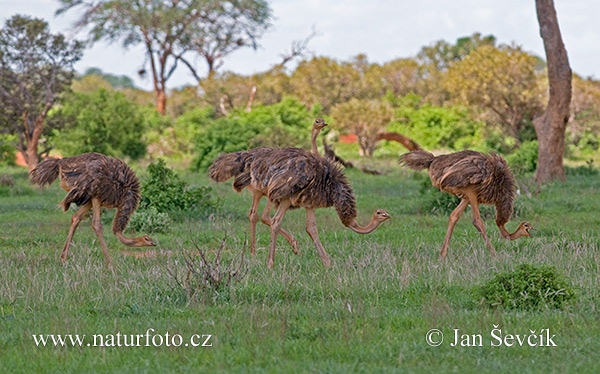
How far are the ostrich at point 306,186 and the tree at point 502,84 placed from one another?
2046 centimetres

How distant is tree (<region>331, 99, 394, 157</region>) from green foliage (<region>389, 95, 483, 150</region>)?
3.58m

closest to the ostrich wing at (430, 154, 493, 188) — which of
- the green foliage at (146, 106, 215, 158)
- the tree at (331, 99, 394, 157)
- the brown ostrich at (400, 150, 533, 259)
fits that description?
the brown ostrich at (400, 150, 533, 259)

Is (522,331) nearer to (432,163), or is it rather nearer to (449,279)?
(449,279)

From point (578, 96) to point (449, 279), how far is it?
2670 cm

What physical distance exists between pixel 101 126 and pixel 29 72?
319 centimetres

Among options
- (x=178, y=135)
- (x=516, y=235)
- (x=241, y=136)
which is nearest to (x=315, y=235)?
(x=516, y=235)

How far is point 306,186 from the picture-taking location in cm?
862

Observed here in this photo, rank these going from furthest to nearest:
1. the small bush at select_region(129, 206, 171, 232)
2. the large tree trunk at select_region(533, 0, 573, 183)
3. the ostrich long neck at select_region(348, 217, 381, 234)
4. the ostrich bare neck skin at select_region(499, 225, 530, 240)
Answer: the large tree trunk at select_region(533, 0, 573, 183) < the small bush at select_region(129, 206, 171, 232) < the ostrich bare neck skin at select_region(499, 225, 530, 240) < the ostrich long neck at select_region(348, 217, 381, 234)

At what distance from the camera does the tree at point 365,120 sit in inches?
1156

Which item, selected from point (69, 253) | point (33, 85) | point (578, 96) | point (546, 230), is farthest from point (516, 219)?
point (578, 96)

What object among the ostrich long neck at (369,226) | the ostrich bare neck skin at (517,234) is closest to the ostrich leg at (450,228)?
the ostrich bare neck skin at (517,234)

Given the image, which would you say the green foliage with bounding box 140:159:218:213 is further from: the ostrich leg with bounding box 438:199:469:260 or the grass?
the ostrich leg with bounding box 438:199:469:260

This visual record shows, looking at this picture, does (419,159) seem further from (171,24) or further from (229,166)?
(171,24)

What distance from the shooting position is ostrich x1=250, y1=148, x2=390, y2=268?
8.59 m
